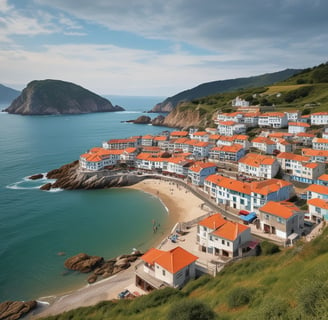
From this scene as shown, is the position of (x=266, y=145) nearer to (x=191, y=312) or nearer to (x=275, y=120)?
(x=275, y=120)

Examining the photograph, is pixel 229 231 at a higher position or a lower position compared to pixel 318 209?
lower

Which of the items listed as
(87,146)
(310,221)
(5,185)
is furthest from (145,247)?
(87,146)

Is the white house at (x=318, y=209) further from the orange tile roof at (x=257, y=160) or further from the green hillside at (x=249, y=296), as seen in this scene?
the orange tile roof at (x=257, y=160)

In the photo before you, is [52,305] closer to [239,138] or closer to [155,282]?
[155,282]

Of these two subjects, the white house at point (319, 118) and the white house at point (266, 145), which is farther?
the white house at point (319, 118)

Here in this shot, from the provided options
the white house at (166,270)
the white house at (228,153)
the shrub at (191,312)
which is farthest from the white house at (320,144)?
the shrub at (191,312)

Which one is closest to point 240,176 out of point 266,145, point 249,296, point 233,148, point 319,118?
point 233,148
